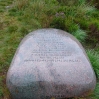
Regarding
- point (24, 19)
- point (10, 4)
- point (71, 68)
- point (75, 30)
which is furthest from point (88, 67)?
point (10, 4)

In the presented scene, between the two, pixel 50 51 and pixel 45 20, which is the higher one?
pixel 50 51

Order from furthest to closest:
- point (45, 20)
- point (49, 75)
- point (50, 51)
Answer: point (45, 20) < point (50, 51) < point (49, 75)

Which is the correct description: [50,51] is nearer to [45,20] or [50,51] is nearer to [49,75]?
[49,75]

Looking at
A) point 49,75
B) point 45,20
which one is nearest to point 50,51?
point 49,75

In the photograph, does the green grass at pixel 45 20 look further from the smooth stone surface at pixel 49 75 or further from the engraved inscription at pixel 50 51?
the smooth stone surface at pixel 49 75

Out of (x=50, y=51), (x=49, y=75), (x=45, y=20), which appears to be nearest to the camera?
(x=49, y=75)

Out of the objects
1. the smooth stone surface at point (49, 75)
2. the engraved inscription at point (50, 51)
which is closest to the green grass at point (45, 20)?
the engraved inscription at point (50, 51)

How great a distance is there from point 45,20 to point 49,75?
2.46 m

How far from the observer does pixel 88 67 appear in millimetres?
3980

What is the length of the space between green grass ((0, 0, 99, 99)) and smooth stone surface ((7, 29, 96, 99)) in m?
0.92

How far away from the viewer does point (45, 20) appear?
19.8 ft

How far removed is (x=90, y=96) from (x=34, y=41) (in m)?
1.26

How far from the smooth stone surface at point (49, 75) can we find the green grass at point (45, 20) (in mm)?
917

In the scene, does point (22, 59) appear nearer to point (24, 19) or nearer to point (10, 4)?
point (24, 19)
